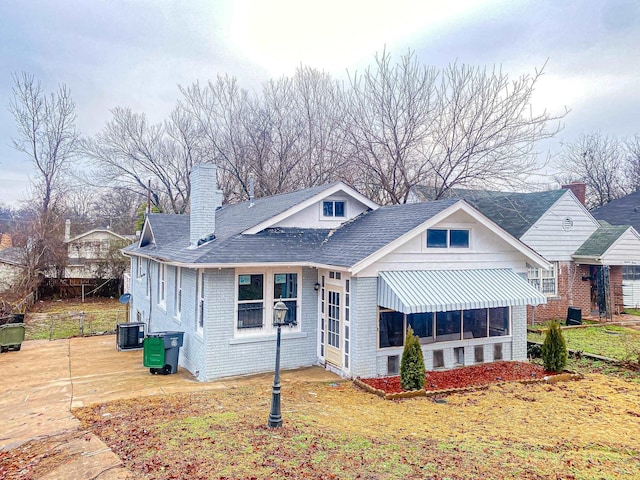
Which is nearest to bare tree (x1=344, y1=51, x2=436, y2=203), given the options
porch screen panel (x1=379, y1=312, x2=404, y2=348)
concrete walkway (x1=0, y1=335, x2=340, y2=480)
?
porch screen panel (x1=379, y1=312, x2=404, y2=348)

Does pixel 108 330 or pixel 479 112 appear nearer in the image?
pixel 479 112

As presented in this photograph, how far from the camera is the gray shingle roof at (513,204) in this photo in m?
21.7

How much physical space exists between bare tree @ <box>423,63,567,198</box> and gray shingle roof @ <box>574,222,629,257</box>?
19.0 ft

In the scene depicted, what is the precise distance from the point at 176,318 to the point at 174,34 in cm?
1473

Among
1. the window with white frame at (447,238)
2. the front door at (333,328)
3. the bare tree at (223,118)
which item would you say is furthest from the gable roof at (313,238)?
the bare tree at (223,118)

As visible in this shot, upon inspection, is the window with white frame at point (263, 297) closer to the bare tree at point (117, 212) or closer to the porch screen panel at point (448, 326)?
the porch screen panel at point (448, 326)

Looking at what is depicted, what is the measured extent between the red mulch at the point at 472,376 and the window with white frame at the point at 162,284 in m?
9.30

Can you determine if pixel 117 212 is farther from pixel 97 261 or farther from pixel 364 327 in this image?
pixel 364 327

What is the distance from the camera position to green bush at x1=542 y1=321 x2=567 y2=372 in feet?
39.4

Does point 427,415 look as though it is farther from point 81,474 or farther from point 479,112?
point 479,112

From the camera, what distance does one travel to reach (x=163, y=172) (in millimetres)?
38594

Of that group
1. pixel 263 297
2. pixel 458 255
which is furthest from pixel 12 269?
pixel 458 255

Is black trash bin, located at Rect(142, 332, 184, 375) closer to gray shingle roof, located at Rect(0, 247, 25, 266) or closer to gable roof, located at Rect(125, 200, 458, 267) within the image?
gable roof, located at Rect(125, 200, 458, 267)

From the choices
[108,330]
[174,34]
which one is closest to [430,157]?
[174,34]
